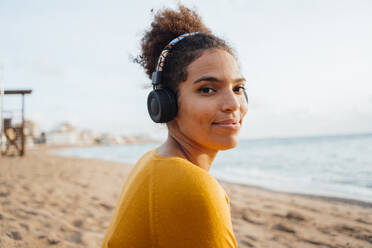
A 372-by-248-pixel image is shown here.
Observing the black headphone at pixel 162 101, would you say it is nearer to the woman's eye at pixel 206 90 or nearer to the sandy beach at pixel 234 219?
the woman's eye at pixel 206 90

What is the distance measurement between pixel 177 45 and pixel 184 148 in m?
0.56

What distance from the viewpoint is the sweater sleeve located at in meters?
0.84

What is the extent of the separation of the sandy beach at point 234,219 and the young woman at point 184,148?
2.25 m

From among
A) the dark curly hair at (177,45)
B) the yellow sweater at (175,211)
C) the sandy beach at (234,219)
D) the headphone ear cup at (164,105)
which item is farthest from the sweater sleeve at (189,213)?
the sandy beach at (234,219)

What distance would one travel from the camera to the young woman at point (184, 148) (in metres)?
0.85

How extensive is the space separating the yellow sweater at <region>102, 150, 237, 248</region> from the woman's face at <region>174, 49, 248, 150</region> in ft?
0.88

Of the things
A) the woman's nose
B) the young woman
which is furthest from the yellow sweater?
the woman's nose

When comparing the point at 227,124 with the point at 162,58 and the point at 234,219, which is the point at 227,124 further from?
the point at 234,219

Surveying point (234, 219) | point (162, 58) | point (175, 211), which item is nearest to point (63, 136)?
point (234, 219)

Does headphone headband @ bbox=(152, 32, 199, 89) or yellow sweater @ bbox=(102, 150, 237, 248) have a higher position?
headphone headband @ bbox=(152, 32, 199, 89)

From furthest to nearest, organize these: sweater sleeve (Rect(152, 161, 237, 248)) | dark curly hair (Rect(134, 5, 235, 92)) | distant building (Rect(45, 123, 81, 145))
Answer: distant building (Rect(45, 123, 81, 145)) → dark curly hair (Rect(134, 5, 235, 92)) → sweater sleeve (Rect(152, 161, 237, 248))

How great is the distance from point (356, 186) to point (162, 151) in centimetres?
881

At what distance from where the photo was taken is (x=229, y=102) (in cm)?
116

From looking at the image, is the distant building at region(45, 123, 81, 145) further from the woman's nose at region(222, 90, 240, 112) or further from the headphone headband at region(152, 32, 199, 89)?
the woman's nose at region(222, 90, 240, 112)
